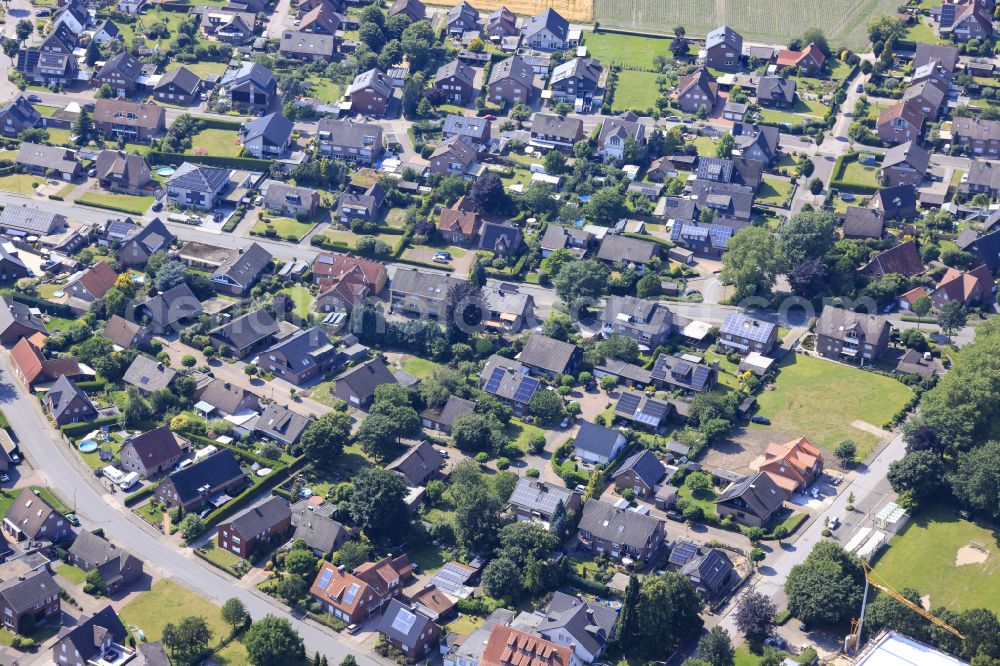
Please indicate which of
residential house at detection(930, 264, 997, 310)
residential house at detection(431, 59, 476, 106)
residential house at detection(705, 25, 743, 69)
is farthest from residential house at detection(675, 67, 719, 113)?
residential house at detection(930, 264, 997, 310)

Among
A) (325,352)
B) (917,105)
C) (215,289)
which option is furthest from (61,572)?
(917,105)

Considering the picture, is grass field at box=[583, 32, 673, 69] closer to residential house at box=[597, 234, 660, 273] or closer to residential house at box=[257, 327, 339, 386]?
residential house at box=[597, 234, 660, 273]

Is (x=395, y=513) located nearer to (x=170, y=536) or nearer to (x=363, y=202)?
(x=170, y=536)

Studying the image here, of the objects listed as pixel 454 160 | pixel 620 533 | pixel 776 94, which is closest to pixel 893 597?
pixel 620 533

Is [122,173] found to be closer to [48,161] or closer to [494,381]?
[48,161]

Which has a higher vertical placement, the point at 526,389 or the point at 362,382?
the point at 526,389

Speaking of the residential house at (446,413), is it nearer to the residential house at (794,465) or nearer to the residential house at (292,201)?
the residential house at (794,465)
